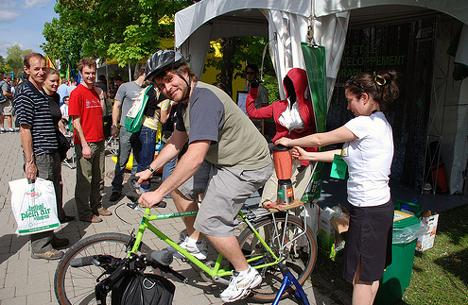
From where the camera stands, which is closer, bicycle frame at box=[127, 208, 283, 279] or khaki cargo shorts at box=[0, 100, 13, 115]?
bicycle frame at box=[127, 208, 283, 279]

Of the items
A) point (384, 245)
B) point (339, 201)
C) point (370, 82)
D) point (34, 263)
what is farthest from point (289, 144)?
point (339, 201)

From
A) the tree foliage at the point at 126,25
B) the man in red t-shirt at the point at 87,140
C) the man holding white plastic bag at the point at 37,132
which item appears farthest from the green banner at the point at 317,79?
the tree foliage at the point at 126,25

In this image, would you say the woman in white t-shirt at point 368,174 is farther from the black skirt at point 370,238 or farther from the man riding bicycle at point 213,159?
the man riding bicycle at point 213,159

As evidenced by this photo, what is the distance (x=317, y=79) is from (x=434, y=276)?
221cm

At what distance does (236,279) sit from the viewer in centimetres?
269

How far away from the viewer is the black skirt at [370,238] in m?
2.35

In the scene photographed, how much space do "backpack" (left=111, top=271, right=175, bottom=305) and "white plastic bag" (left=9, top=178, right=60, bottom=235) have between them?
5.39 feet

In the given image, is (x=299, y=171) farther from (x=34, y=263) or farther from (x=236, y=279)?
(x=34, y=263)

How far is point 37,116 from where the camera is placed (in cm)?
356

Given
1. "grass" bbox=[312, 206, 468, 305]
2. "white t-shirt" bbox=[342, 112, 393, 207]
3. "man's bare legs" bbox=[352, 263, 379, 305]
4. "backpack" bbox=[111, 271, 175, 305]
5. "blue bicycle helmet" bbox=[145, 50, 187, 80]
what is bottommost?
"grass" bbox=[312, 206, 468, 305]

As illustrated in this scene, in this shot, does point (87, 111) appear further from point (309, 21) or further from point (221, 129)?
point (309, 21)

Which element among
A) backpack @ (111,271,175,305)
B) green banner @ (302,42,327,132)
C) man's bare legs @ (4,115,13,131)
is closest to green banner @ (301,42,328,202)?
green banner @ (302,42,327,132)

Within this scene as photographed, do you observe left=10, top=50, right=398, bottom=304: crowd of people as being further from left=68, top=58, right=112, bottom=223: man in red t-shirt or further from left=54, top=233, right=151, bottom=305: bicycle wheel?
left=68, top=58, right=112, bottom=223: man in red t-shirt

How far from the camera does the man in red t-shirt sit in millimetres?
4270
